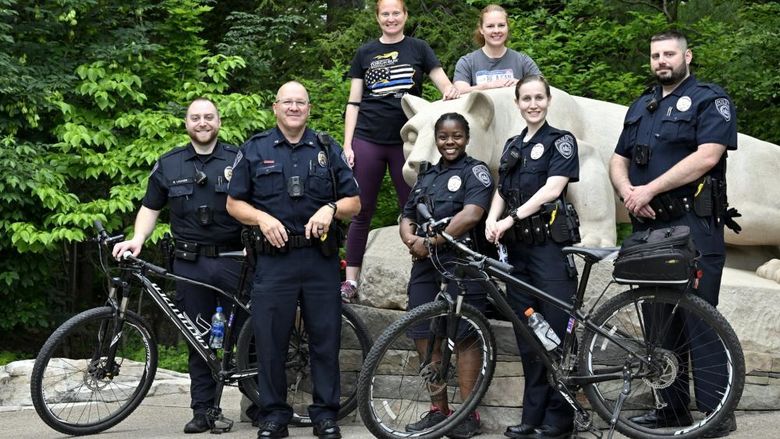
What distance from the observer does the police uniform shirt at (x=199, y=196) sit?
607cm

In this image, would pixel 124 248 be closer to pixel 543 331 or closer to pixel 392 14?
pixel 392 14

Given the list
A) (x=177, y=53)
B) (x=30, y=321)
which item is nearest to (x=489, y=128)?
(x=177, y=53)

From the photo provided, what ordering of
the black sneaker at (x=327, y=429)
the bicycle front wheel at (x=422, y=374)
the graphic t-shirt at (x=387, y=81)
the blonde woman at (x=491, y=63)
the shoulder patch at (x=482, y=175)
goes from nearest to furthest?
1. the bicycle front wheel at (x=422, y=374)
2. the shoulder patch at (x=482, y=175)
3. the black sneaker at (x=327, y=429)
4. the blonde woman at (x=491, y=63)
5. the graphic t-shirt at (x=387, y=81)

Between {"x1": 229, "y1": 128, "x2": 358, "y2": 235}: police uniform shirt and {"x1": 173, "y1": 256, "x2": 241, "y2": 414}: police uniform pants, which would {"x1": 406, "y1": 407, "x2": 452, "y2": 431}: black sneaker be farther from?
{"x1": 173, "y1": 256, "x2": 241, "y2": 414}: police uniform pants

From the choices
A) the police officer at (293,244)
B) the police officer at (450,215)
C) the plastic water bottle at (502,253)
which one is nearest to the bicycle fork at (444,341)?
the police officer at (450,215)

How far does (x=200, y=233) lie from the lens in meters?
6.07

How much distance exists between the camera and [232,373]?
600cm

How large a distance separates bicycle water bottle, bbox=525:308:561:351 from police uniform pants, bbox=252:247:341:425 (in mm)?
1055

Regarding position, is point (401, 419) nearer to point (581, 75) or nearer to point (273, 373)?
point (273, 373)

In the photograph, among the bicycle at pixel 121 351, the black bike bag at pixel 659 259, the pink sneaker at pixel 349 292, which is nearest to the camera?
the black bike bag at pixel 659 259

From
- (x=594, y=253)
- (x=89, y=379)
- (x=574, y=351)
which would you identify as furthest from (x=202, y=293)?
(x=594, y=253)

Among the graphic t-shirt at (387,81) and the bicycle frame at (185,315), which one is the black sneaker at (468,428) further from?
the graphic t-shirt at (387,81)

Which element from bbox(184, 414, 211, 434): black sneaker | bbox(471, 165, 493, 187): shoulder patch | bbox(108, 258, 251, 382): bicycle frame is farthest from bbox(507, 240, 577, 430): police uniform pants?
bbox(184, 414, 211, 434): black sneaker

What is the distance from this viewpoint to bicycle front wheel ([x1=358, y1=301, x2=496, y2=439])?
4.97m
